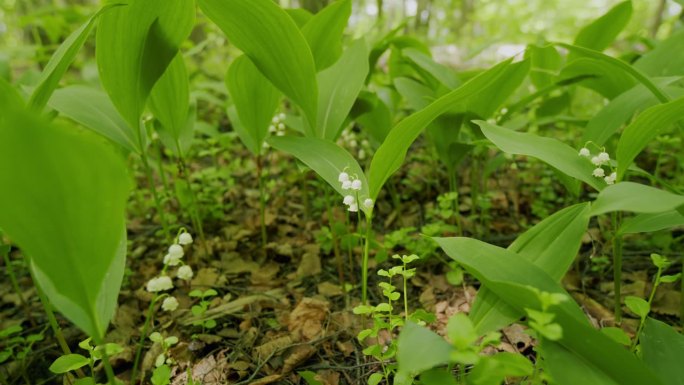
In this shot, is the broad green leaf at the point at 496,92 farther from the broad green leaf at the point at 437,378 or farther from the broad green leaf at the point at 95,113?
the broad green leaf at the point at 95,113

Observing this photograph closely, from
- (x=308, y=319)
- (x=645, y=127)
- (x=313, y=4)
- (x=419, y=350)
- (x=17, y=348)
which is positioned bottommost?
(x=17, y=348)

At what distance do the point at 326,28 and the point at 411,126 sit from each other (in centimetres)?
78

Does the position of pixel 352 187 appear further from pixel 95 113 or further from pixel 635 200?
pixel 95 113

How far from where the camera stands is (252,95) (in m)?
1.98

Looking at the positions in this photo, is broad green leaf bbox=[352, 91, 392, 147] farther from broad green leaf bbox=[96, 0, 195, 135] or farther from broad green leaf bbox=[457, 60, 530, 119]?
broad green leaf bbox=[96, 0, 195, 135]

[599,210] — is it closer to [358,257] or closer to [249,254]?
[358,257]

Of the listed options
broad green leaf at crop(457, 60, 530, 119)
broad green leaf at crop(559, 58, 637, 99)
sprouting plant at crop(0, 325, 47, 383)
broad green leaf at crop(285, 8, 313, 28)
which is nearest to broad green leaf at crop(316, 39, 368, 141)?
broad green leaf at crop(285, 8, 313, 28)

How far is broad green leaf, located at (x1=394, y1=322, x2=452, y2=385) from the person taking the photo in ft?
2.53

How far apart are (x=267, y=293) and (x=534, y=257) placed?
1246mm

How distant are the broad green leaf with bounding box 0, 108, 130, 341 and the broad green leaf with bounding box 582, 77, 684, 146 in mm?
1597

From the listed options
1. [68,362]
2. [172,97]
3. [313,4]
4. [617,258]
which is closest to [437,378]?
[617,258]

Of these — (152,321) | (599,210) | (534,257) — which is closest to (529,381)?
(534,257)

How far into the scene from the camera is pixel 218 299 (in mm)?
1879

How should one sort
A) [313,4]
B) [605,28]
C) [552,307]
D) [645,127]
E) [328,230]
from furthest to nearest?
1. [313,4]
2. [328,230]
3. [605,28]
4. [645,127]
5. [552,307]
